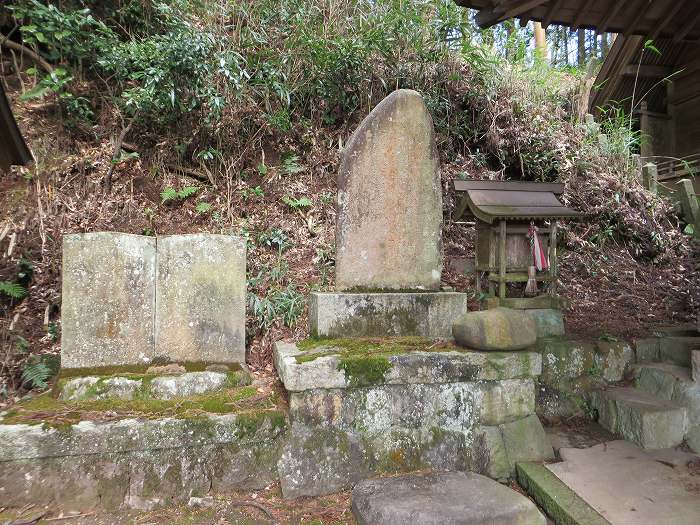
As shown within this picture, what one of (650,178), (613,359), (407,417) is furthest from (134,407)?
(650,178)

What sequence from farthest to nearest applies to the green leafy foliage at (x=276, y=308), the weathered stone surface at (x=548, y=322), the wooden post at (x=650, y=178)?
the wooden post at (x=650, y=178)
the green leafy foliage at (x=276, y=308)
the weathered stone surface at (x=548, y=322)

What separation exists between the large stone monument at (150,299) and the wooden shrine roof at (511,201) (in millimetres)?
2317

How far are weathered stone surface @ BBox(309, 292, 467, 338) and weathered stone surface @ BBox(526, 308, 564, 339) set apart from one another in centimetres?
132

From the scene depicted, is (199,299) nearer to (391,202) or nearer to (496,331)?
(391,202)

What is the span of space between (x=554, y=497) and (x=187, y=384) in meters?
2.35

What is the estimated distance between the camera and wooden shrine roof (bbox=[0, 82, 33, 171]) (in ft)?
10.0

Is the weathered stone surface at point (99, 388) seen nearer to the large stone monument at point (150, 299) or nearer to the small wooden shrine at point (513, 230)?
the large stone monument at point (150, 299)

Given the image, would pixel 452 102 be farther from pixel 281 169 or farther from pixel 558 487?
pixel 558 487

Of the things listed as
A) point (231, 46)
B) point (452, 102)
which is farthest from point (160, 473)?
point (452, 102)

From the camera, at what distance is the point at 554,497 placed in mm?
2283

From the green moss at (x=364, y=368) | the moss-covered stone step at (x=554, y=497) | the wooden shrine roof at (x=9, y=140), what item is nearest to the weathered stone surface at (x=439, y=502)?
the moss-covered stone step at (x=554, y=497)

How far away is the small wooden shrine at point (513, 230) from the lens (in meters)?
3.98

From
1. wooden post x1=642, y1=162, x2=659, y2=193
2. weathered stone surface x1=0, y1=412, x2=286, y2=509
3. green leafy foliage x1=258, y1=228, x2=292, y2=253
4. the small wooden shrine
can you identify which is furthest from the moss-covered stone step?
wooden post x1=642, y1=162, x2=659, y2=193

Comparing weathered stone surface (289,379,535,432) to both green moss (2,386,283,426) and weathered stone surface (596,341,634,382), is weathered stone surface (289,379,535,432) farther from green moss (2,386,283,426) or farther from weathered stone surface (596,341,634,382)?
weathered stone surface (596,341,634,382)
